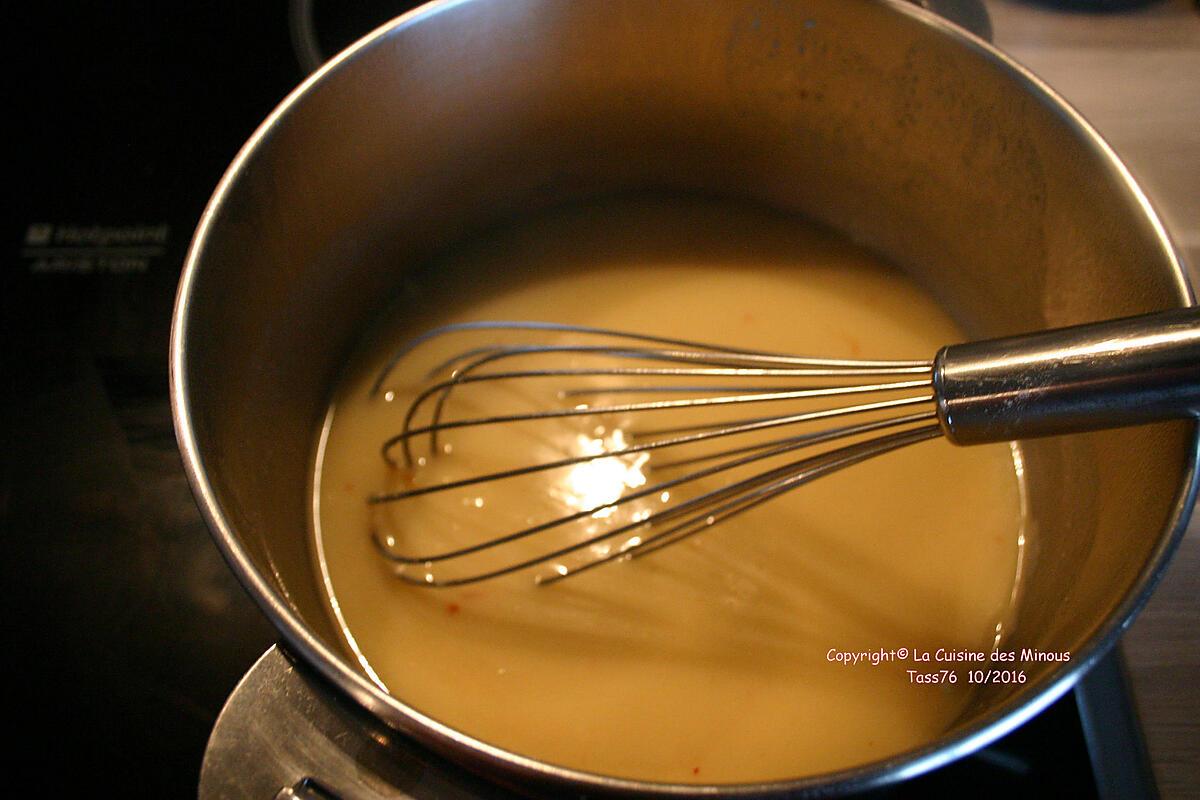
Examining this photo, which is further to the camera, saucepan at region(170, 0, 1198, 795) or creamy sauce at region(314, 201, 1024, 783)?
creamy sauce at region(314, 201, 1024, 783)

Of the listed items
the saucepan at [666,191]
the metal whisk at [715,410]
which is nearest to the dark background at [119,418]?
the saucepan at [666,191]

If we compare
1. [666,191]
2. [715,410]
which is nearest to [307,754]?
[715,410]

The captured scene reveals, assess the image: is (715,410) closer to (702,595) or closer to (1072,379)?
(702,595)

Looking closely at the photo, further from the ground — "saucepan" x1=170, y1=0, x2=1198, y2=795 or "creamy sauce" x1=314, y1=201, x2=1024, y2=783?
"saucepan" x1=170, y1=0, x2=1198, y2=795

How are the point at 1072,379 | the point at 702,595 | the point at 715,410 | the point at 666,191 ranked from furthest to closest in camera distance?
the point at 666,191 → the point at 715,410 → the point at 702,595 → the point at 1072,379

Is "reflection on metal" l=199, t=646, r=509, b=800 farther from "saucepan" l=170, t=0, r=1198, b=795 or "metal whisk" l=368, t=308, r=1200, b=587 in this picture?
"metal whisk" l=368, t=308, r=1200, b=587

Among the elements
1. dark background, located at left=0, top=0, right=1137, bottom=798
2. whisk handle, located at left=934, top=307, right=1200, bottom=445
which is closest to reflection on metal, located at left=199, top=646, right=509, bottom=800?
dark background, located at left=0, top=0, right=1137, bottom=798

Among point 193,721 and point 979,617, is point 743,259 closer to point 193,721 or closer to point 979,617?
point 979,617

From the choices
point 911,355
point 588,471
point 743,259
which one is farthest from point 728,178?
point 588,471

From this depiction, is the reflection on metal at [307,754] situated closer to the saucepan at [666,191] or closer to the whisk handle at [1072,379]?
the saucepan at [666,191]
